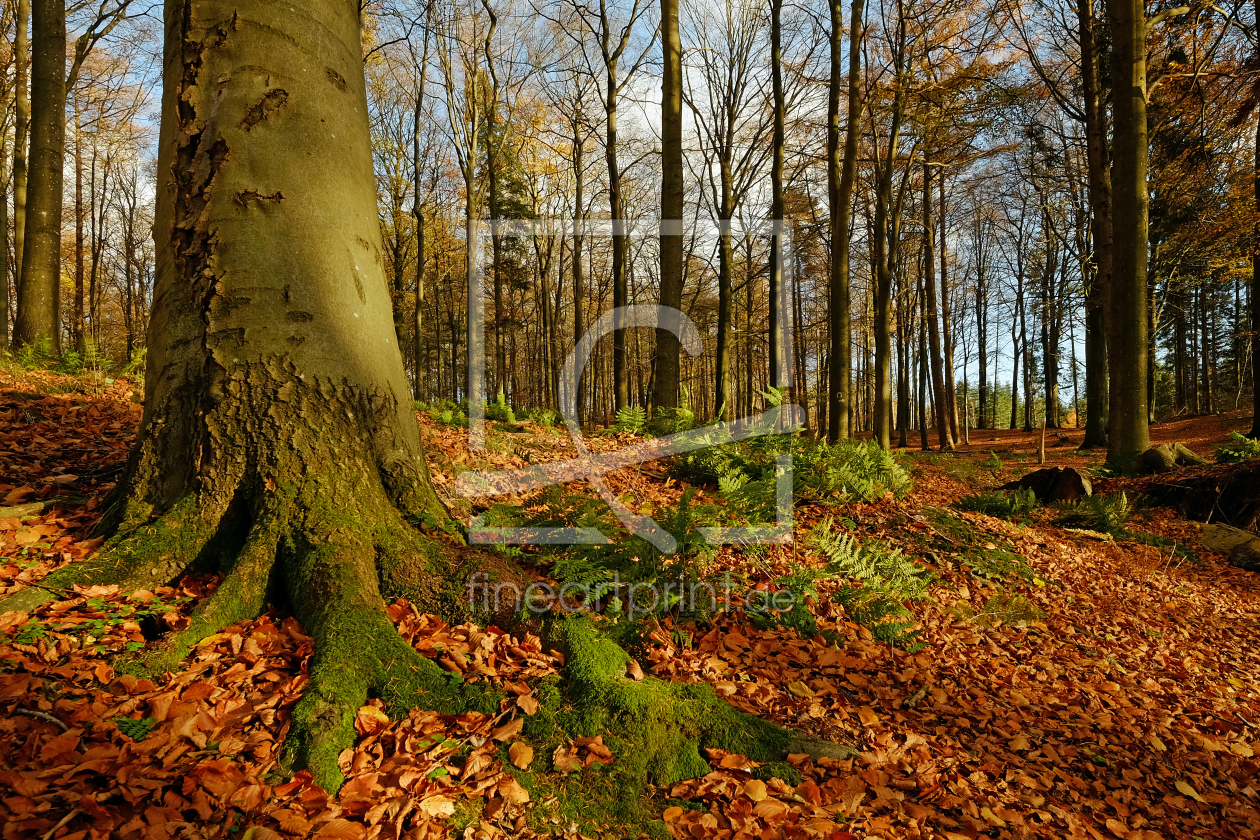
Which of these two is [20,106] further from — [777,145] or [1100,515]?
[1100,515]

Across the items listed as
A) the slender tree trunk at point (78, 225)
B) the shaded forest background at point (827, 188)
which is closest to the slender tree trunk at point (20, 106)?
the shaded forest background at point (827, 188)

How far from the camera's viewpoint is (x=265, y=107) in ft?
9.81

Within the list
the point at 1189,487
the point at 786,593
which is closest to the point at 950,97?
the point at 1189,487

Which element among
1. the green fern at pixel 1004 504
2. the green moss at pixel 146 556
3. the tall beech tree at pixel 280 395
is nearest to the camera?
the green moss at pixel 146 556

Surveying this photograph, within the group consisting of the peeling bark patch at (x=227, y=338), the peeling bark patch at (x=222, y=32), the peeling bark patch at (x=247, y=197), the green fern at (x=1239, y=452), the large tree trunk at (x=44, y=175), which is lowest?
the green fern at (x=1239, y=452)

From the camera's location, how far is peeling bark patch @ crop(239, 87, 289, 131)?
9.73 feet

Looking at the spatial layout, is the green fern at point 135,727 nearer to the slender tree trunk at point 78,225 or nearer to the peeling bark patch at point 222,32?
the peeling bark patch at point 222,32

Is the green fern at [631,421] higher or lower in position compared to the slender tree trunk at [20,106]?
lower

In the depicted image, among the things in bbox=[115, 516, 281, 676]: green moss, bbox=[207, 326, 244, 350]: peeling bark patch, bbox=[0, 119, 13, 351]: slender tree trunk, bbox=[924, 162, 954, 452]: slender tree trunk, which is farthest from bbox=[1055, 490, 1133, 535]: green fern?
bbox=[0, 119, 13, 351]: slender tree trunk

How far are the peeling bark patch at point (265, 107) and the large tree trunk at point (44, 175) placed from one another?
335 inches

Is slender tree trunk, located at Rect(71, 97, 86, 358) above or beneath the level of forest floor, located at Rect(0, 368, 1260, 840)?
above

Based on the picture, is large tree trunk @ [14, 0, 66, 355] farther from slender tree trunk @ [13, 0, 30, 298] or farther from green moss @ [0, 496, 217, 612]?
green moss @ [0, 496, 217, 612]

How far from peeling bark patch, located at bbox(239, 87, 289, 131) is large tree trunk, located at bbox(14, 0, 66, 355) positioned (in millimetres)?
8497

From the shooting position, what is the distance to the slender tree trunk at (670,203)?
8469 millimetres
